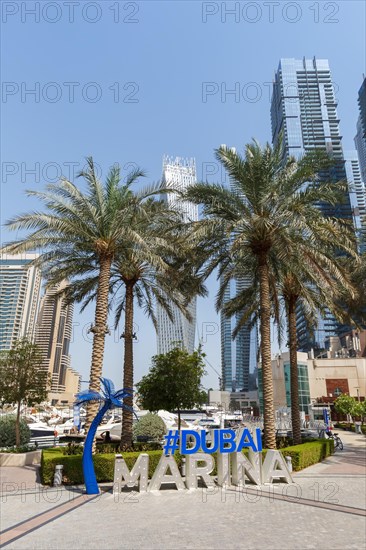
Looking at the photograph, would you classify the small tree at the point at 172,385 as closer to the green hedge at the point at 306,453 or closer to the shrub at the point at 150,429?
the shrub at the point at 150,429

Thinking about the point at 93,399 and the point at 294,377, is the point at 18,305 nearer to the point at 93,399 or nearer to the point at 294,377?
the point at 294,377

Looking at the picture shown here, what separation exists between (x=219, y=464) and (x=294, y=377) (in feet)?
30.1

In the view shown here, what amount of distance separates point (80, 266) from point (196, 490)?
35.5 ft

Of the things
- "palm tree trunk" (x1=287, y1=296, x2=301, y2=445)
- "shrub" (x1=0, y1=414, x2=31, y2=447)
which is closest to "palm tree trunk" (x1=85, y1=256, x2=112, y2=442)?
"shrub" (x1=0, y1=414, x2=31, y2=447)

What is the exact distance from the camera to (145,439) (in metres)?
24.8

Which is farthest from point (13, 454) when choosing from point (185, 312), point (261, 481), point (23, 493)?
point (261, 481)

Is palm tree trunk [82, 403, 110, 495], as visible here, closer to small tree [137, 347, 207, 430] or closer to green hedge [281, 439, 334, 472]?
green hedge [281, 439, 334, 472]

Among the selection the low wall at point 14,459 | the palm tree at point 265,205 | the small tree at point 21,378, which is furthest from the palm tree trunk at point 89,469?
the small tree at point 21,378

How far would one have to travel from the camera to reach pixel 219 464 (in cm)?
1363

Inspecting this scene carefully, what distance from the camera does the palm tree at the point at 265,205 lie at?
1630 cm

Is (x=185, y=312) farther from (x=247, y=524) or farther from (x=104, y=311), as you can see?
(x=247, y=524)

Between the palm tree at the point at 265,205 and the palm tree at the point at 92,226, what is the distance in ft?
10.1

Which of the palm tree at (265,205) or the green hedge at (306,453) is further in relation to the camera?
the palm tree at (265,205)

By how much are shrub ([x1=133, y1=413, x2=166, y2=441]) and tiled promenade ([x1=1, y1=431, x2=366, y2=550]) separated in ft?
44.0
